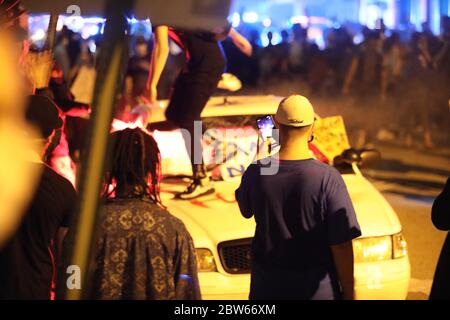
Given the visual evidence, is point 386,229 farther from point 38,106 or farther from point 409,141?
point 409,141

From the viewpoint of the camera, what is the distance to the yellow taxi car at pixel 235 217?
6043 mm

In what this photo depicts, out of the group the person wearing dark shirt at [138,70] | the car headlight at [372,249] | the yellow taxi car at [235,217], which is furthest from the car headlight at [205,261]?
the person wearing dark shirt at [138,70]

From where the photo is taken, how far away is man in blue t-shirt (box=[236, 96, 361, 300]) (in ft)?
14.1

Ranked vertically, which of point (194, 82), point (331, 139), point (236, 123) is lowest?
point (331, 139)

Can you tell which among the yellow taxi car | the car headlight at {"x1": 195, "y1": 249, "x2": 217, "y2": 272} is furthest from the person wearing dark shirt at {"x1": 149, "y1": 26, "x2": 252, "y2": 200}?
the car headlight at {"x1": 195, "y1": 249, "x2": 217, "y2": 272}

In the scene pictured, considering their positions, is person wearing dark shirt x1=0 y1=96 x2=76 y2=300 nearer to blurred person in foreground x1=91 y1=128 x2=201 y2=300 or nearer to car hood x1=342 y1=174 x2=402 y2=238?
blurred person in foreground x1=91 y1=128 x2=201 y2=300

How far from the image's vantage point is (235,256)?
612 cm

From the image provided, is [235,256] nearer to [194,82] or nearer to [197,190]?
[197,190]

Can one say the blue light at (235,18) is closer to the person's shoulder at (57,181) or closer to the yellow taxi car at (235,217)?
the yellow taxi car at (235,217)

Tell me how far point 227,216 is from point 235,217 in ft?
0.19

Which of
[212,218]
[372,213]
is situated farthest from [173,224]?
[372,213]

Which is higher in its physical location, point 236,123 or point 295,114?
point 236,123

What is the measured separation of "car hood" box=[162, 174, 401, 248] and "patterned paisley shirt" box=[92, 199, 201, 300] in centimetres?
186
